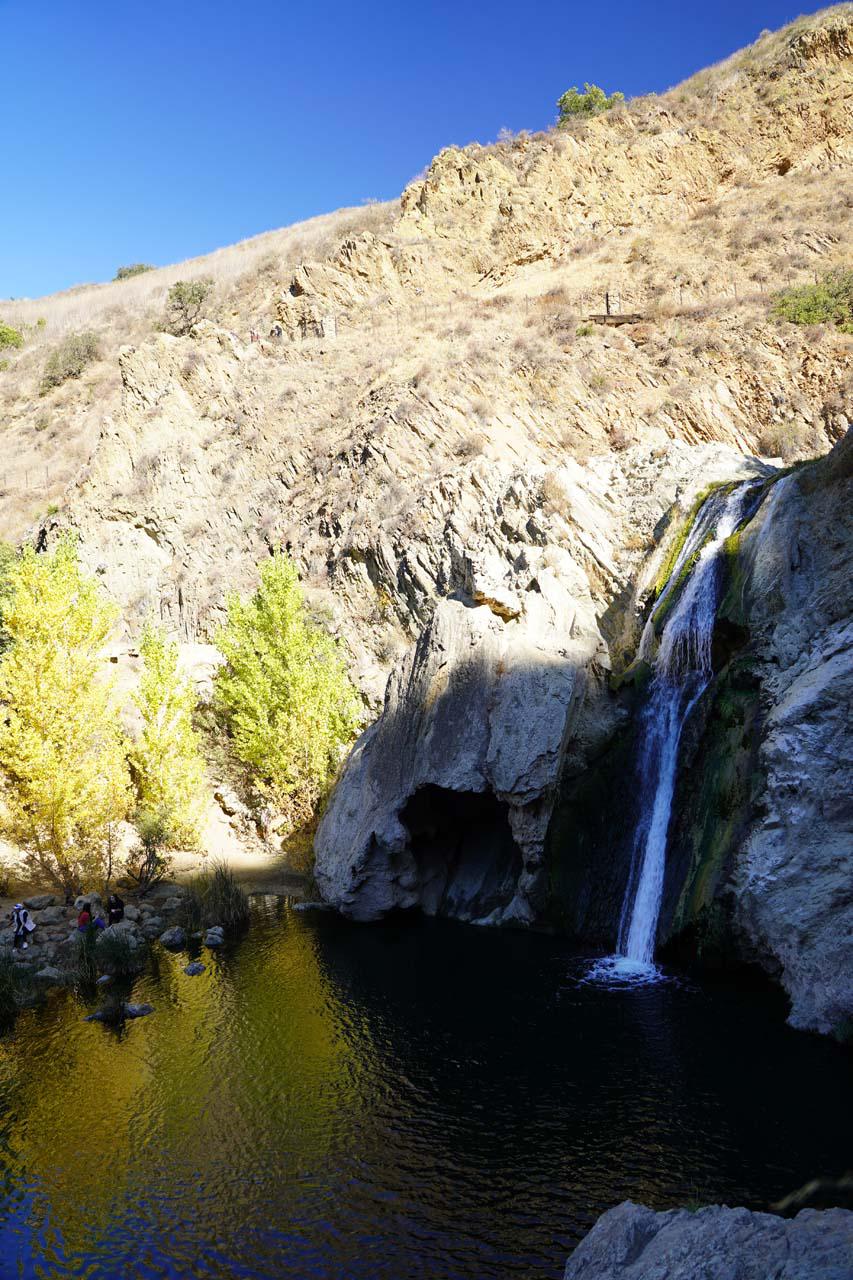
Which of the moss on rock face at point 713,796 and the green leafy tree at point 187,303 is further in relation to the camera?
the green leafy tree at point 187,303

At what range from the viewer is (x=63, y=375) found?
64.0 m

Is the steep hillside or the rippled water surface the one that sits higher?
the steep hillside

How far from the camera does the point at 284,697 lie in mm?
30828

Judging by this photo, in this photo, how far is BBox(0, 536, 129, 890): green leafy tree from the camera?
2369 centimetres

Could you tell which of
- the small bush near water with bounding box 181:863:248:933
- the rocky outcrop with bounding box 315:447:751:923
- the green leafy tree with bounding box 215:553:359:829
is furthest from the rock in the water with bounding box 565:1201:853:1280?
the green leafy tree with bounding box 215:553:359:829

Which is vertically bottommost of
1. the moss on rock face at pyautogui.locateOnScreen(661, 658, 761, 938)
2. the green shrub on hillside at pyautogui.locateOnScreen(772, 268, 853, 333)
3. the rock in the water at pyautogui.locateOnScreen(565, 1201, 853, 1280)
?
the rock in the water at pyautogui.locateOnScreen(565, 1201, 853, 1280)

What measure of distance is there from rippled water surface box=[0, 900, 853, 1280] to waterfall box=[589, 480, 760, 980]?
180 cm

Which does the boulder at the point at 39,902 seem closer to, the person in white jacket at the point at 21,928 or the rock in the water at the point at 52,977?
the person in white jacket at the point at 21,928

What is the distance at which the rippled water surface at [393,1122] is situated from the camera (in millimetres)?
9812

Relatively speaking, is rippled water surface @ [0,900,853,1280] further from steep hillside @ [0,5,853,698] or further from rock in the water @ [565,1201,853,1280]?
steep hillside @ [0,5,853,698]

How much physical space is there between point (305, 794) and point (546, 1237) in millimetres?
21221

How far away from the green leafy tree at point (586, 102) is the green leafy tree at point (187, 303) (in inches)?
1167

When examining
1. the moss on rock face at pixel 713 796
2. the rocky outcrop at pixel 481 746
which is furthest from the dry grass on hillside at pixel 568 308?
the moss on rock face at pixel 713 796

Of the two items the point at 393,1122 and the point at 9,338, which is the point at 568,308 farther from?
the point at 9,338
